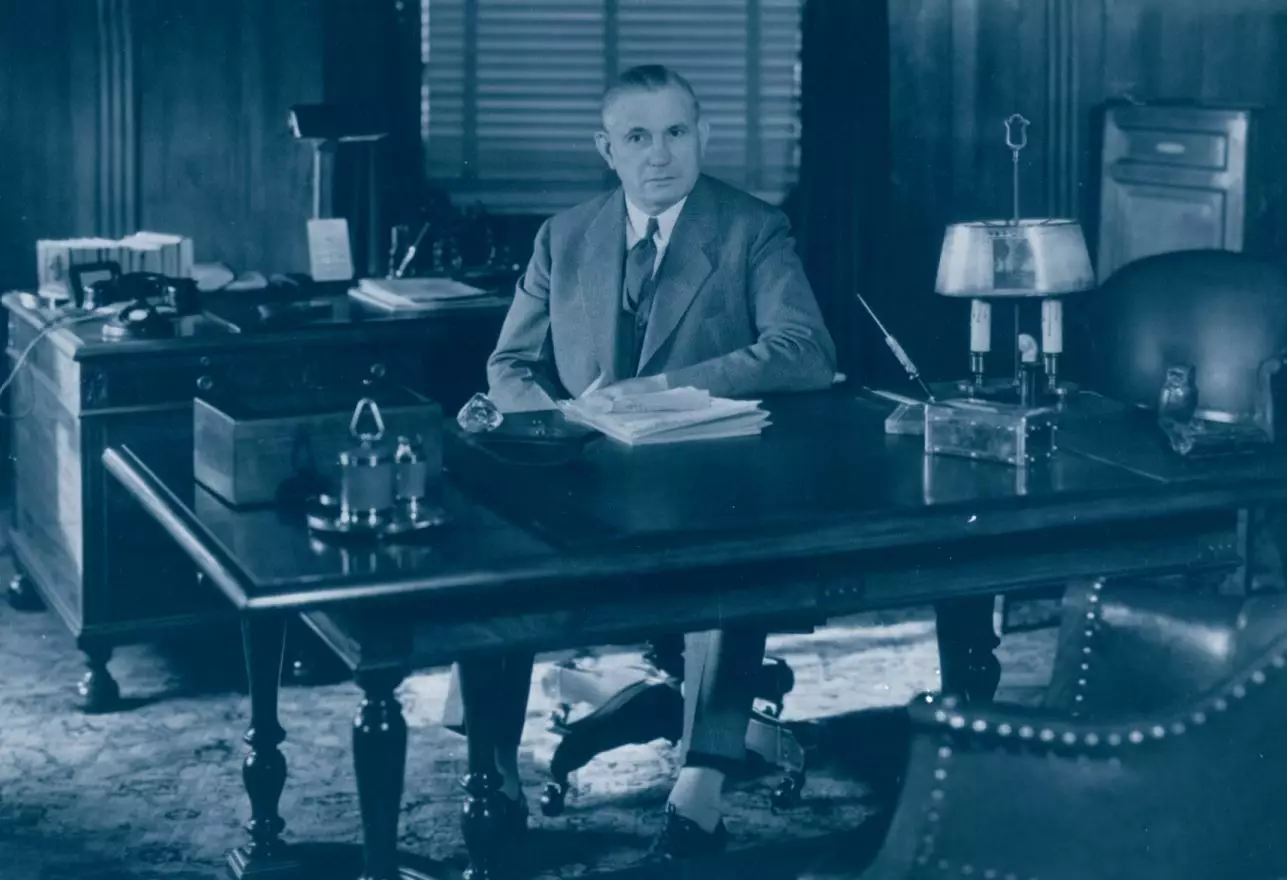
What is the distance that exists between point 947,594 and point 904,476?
0.80 feet

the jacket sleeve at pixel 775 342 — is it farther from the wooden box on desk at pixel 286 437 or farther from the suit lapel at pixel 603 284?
the wooden box on desk at pixel 286 437

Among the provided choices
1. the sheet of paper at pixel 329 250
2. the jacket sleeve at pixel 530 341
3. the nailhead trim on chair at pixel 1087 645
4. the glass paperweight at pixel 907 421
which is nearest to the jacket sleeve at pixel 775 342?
the jacket sleeve at pixel 530 341

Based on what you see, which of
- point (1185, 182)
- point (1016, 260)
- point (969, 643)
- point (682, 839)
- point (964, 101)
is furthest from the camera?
point (964, 101)

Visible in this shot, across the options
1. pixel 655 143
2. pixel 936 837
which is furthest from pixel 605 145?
pixel 936 837

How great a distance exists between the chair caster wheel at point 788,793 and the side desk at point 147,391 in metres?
1.33

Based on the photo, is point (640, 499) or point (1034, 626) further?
point (1034, 626)

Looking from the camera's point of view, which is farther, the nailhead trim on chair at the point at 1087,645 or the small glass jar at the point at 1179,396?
the small glass jar at the point at 1179,396

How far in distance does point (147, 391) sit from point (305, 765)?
36.4 inches

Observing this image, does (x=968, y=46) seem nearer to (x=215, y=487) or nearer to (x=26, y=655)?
(x=26, y=655)

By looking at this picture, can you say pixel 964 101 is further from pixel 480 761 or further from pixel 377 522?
pixel 377 522

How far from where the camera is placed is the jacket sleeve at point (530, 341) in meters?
3.93

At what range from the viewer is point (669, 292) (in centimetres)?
397

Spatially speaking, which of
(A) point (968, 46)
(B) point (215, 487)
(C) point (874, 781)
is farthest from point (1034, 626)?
A: (B) point (215, 487)

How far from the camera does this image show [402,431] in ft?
9.43
